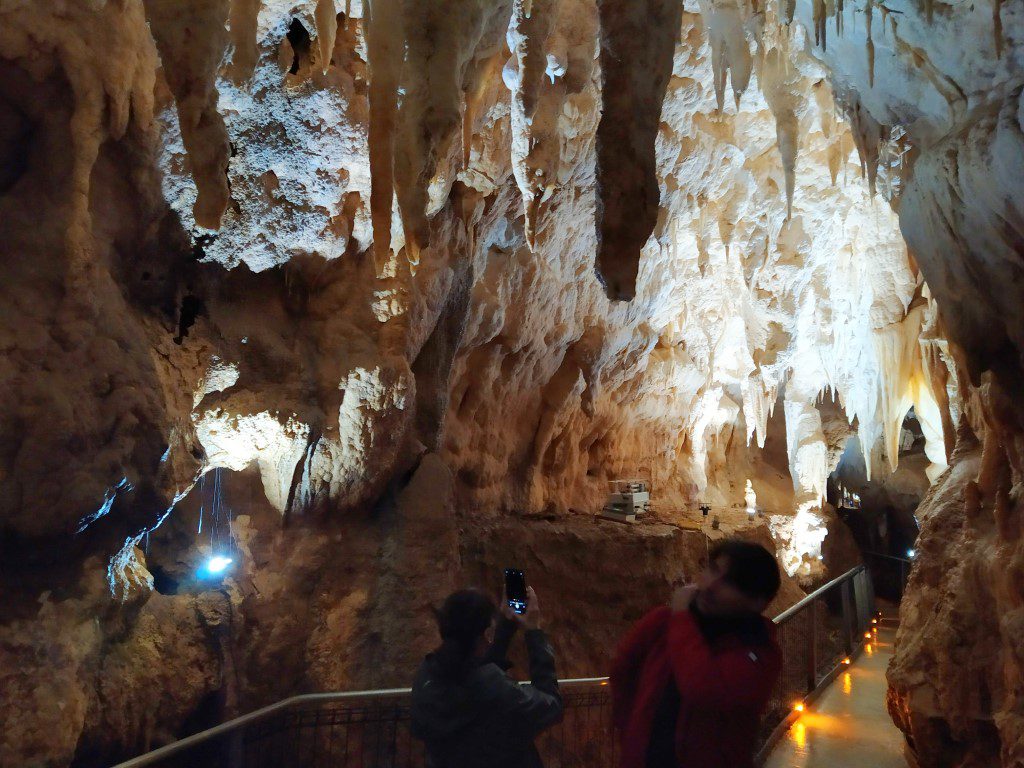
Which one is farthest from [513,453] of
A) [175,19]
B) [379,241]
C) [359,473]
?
[175,19]

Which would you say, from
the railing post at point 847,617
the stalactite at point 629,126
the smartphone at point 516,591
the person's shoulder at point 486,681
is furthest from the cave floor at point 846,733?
the stalactite at point 629,126

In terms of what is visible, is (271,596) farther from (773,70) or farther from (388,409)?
(773,70)

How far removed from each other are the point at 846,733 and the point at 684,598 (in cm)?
458

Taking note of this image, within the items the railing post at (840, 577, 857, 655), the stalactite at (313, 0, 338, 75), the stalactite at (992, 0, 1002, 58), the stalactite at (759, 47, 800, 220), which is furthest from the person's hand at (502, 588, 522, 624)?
the railing post at (840, 577, 857, 655)

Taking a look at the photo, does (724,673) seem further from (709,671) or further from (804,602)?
(804,602)

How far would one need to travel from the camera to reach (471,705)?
1771 millimetres

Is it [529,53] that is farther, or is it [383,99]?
[529,53]

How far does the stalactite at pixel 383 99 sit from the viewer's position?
10.4 ft

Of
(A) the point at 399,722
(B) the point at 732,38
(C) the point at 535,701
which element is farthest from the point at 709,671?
(B) the point at 732,38

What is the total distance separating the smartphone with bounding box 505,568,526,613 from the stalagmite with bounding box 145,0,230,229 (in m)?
1.77

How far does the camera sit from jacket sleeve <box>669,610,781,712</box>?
152cm

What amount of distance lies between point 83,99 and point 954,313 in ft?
16.6

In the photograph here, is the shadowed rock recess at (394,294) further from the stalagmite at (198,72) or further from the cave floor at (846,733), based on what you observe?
the cave floor at (846,733)

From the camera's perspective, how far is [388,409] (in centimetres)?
544
